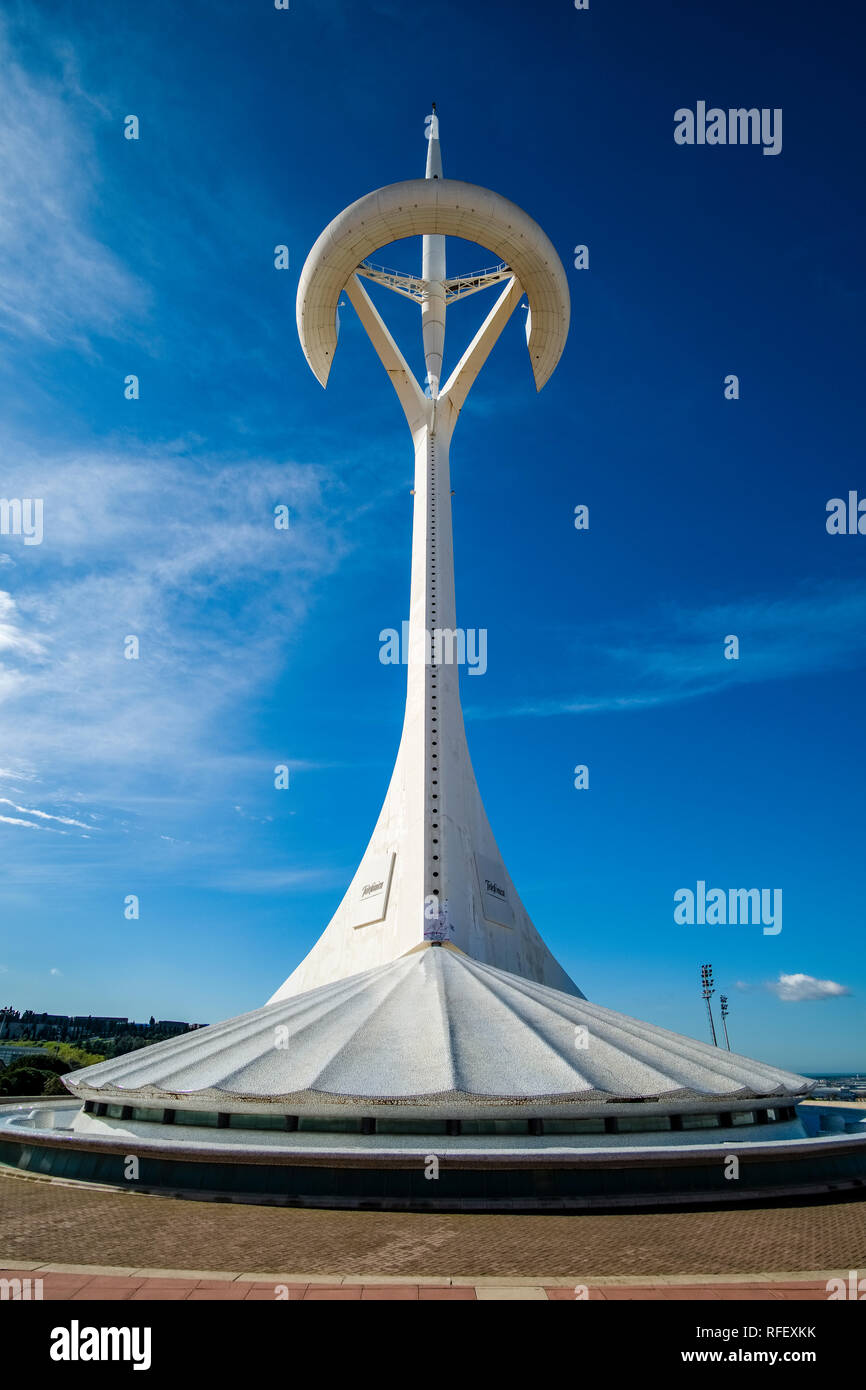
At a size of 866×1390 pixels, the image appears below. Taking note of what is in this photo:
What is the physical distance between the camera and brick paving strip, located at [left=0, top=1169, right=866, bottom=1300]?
6484 mm

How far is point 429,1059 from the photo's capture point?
1199 cm

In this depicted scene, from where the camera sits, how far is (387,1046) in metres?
12.6

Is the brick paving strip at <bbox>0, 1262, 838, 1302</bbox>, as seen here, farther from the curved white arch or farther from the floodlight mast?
the curved white arch

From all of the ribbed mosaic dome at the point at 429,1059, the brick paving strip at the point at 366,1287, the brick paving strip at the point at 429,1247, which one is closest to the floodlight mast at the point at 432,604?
the ribbed mosaic dome at the point at 429,1059

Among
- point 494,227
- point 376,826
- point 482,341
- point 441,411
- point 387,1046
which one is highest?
point 494,227

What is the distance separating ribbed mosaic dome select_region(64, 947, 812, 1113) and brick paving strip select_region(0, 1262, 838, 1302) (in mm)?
4411

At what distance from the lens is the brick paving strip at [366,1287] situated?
19.8ft

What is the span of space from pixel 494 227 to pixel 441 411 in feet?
23.8

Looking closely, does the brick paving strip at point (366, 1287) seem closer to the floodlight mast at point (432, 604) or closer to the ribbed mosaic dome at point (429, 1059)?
the ribbed mosaic dome at point (429, 1059)

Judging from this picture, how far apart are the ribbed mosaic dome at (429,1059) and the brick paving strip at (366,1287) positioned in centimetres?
441

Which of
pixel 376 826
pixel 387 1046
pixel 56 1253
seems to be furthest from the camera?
pixel 376 826

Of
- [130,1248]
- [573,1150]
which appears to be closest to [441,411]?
[573,1150]
